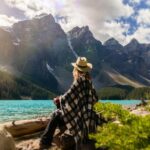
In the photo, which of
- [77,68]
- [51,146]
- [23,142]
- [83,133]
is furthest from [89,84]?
[23,142]

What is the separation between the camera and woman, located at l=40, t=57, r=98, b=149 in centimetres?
1001

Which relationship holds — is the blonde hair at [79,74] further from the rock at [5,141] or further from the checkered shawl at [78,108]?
the rock at [5,141]

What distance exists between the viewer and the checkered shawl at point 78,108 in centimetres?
1000

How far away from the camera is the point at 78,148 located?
33.2ft

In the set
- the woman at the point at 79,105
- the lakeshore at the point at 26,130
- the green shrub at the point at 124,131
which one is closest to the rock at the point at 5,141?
the woman at the point at 79,105

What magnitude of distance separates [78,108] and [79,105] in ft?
0.28

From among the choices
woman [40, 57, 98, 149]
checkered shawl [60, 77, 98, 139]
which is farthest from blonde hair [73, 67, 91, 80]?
checkered shawl [60, 77, 98, 139]

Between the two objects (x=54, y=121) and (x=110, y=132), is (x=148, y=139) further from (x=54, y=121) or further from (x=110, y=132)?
(x=54, y=121)

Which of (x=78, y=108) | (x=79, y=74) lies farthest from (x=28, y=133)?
(x=79, y=74)

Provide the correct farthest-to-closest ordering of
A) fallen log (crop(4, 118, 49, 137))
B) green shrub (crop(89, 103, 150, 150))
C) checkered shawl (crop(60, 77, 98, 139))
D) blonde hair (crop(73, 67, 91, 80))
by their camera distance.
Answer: fallen log (crop(4, 118, 49, 137)), blonde hair (crop(73, 67, 91, 80)), checkered shawl (crop(60, 77, 98, 139)), green shrub (crop(89, 103, 150, 150))

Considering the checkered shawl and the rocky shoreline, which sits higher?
the checkered shawl

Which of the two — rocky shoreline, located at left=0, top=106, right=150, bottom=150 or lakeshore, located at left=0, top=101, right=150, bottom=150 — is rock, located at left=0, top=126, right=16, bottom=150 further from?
lakeshore, located at left=0, top=101, right=150, bottom=150

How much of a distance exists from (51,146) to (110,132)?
7.05 metres

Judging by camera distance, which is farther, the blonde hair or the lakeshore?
the lakeshore
